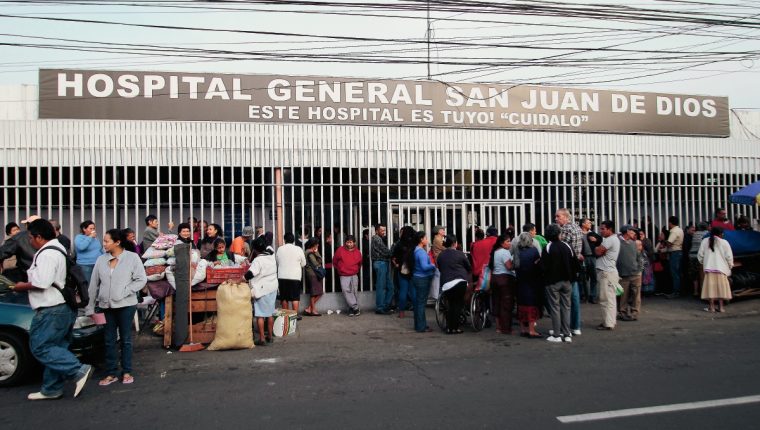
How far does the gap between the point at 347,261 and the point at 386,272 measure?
0.78 metres

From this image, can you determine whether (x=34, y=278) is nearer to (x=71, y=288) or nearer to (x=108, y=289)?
(x=71, y=288)

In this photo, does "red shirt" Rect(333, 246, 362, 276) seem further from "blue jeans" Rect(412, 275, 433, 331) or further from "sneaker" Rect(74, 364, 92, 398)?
"sneaker" Rect(74, 364, 92, 398)

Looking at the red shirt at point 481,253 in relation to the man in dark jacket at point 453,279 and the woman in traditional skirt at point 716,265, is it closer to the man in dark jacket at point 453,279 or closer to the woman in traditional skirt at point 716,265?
the man in dark jacket at point 453,279

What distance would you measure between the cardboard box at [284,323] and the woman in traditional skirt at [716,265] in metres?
7.44

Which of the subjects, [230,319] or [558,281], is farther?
[558,281]

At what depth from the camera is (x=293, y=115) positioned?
13.3m

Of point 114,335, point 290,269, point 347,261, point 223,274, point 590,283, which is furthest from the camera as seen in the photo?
point 590,283

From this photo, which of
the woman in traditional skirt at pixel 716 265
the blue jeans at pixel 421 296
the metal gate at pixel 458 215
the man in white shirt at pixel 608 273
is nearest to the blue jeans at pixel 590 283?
the metal gate at pixel 458 215

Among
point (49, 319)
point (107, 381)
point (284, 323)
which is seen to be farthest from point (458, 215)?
point (49, 319)

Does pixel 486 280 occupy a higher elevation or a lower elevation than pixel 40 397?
higher

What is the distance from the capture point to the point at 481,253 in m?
10.3

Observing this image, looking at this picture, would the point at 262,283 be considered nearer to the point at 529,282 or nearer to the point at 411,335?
the point at 411,335

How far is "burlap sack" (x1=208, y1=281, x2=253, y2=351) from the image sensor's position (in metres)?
8.16

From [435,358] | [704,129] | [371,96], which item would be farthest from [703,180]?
[435,358]
